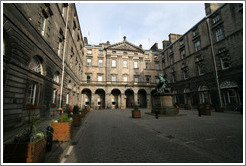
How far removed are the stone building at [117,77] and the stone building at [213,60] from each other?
7929 millimetres

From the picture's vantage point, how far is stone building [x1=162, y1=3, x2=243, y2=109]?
15.1 meters

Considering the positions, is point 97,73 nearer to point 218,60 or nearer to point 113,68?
point 113,68

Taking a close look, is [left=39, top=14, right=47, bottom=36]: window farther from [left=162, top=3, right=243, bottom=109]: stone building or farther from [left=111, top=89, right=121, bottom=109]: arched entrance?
[left=162, top=3, right=243, bottom=109]: stone building

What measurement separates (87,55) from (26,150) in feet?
93.8

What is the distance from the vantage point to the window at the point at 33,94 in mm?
7398

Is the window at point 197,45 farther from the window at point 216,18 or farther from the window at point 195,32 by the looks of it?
the window at point 216,18

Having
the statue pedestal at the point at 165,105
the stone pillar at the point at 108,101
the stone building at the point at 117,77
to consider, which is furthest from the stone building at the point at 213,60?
the stone pillar at the point at 108,101

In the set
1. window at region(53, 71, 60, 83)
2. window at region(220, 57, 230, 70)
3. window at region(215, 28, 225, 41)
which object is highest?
window at region(215, 28, 225, 41)

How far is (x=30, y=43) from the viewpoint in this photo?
6.98m

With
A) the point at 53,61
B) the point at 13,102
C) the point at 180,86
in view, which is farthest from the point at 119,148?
the point at 180,86

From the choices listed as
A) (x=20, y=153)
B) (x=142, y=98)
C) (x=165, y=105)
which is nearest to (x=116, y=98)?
(x=142, y=98)

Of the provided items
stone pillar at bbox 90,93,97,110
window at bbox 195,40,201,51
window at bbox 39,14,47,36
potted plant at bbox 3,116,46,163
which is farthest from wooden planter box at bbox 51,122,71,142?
window at bbox 195,40,201,51

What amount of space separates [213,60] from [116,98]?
2077cm

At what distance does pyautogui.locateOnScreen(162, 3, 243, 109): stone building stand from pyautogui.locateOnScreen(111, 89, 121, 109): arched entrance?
13.5 metres
